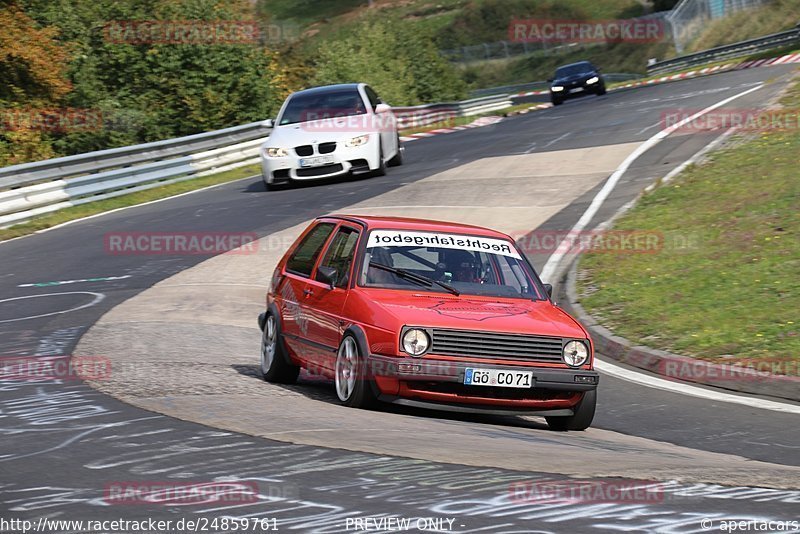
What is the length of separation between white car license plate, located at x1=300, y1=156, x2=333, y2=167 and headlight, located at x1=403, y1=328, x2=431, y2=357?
1570cm

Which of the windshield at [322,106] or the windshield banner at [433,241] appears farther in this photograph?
the windshield at [322,106]

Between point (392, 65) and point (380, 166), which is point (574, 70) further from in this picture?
point (380, 166)

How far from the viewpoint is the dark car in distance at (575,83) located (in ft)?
150

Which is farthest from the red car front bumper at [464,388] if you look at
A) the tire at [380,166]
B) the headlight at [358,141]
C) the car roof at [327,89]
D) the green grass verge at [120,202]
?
the car roof at [327,89]

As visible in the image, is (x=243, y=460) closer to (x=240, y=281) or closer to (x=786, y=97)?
(x=240, y=281)

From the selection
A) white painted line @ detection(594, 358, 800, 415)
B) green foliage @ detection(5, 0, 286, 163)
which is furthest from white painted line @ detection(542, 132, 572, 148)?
white painted line @ detection(594, 358, 800, 415)

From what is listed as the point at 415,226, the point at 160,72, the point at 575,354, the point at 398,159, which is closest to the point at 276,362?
the point at 415,226

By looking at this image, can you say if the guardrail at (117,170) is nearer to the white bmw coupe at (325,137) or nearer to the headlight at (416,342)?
the white bmw coupe at (325,137)

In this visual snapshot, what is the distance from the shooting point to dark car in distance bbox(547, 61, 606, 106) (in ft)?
150

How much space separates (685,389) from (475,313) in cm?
253

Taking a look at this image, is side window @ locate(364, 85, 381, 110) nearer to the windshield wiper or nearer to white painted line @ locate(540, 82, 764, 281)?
white painted line @ locate(540, 82, 764, 281)

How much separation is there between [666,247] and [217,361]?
7428 mm

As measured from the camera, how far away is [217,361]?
35.2 ft

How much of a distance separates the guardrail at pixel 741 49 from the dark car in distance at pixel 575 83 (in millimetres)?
11245
